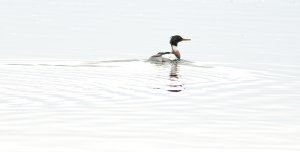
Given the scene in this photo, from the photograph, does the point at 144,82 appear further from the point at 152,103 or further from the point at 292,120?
the point at 292,120

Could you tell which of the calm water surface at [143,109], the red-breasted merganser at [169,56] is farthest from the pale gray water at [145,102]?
the red-breasted merganser at [169,56]

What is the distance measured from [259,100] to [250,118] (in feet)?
10.5

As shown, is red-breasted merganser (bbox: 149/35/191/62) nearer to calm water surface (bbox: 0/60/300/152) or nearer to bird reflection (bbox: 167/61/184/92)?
bird reflection (bbox: 167/61/184/92)

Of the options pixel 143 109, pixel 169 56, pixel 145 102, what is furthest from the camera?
pixel 169 56

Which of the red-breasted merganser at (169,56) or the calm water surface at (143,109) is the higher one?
the red-breasted merganser at (169,56)

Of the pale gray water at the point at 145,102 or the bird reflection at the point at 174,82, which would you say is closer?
the pale gray water at the point at 145,102

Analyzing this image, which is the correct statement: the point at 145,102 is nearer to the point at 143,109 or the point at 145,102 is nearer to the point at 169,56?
the point at 143,109

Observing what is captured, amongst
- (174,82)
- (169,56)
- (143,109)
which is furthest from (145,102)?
(169,56)

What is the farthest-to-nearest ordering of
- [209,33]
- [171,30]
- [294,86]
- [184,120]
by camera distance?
1. [171,30]
2. [209,33]
3. [294,86]
4. [184,120]

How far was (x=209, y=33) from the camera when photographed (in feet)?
187

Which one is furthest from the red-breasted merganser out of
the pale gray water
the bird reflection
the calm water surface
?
the calm water surface

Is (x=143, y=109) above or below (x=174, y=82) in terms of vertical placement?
below

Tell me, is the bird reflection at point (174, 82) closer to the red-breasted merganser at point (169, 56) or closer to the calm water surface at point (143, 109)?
the calm water surface at point (143, 109)

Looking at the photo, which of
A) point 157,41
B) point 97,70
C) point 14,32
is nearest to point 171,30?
point 157,41
